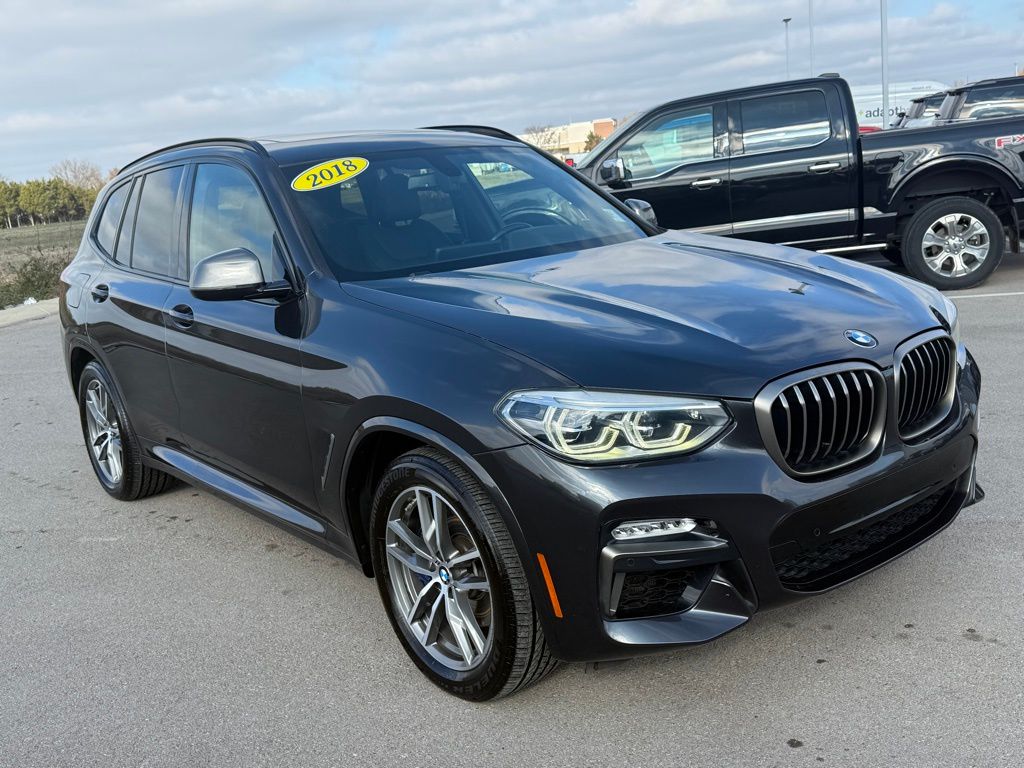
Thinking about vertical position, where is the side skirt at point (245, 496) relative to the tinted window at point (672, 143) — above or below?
below

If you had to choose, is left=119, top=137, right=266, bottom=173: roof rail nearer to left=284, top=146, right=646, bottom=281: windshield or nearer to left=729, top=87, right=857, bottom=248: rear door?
left=284, top=146, right=646, bottom=281: windshield

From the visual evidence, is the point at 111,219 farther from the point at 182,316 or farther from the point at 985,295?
the point at 985,295

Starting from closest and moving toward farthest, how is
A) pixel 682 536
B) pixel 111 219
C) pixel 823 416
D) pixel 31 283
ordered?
1. pixel 682 536
2. pixel 823 416
3. pixel 111 219
4. pixel 31 283

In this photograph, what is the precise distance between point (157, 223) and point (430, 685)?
261 centimetres

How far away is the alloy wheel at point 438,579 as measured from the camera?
3.02 m

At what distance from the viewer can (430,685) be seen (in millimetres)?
3256

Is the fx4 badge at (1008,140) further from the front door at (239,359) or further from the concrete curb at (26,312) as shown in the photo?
the concrete curb at (26,312)

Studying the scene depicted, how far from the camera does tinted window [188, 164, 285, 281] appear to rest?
12.4 ft

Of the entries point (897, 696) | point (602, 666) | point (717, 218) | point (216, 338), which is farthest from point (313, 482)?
point (717, 218)

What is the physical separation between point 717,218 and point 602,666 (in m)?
6.98

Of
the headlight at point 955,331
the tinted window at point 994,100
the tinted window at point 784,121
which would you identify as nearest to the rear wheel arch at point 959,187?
the tinted window at point 784,121

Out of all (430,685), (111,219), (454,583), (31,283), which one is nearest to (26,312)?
(31,283)

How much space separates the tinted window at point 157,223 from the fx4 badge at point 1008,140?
7.45 meters

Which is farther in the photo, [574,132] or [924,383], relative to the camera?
[574,132]
